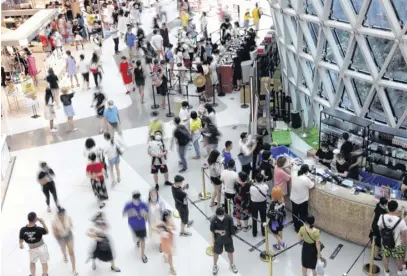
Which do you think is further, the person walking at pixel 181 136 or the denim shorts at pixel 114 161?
the person walking at pixel 181 136

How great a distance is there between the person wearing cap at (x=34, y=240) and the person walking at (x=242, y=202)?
4.70 meters

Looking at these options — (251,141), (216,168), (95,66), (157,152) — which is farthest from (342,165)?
(95,66)

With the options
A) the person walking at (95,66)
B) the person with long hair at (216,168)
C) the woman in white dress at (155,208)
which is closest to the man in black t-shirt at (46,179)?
the woman in white dress at (155,208)

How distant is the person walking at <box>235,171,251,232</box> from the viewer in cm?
1284

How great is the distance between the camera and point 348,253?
12.7 m

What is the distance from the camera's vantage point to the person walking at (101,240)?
11.5 metres

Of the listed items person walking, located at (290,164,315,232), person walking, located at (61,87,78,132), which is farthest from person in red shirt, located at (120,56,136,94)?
person walking, located at (290,164,315,232)

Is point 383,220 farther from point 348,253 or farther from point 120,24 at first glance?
point 120,24

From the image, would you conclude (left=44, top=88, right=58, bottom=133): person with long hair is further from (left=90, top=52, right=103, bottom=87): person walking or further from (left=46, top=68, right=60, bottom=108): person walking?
(left=90, top=52, right=103, bottom=87): person walking

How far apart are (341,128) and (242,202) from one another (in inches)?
171

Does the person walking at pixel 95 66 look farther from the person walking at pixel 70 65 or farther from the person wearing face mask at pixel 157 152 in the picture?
the person wearing face mask at pixel 157 152

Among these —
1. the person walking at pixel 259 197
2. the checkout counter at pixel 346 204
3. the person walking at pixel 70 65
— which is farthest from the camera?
the person walking at pixel 70 65

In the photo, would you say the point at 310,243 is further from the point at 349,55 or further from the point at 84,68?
the point at 84,68

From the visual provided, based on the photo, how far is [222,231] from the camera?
37.6 ft
